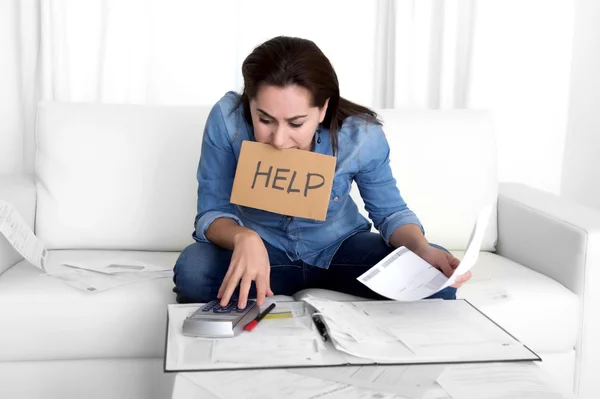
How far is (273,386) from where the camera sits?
3.31 ft

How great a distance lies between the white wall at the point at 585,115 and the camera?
2.81 m

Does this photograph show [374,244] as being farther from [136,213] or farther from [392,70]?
[392,70]

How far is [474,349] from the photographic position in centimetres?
115

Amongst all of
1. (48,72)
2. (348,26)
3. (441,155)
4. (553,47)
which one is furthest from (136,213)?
(553,47)

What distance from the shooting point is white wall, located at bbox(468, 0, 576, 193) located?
2.61m

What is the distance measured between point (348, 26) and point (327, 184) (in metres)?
1.29

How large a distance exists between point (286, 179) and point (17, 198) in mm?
871

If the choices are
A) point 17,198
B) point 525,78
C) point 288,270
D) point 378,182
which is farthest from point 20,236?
point 525,78

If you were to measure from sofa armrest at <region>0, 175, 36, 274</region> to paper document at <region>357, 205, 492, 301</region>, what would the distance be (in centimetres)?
95

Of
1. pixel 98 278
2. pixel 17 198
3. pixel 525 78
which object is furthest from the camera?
pixel 525 78

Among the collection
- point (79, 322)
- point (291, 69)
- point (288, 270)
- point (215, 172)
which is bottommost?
point (79, 322)

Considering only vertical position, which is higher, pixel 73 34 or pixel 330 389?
pixel 73 34

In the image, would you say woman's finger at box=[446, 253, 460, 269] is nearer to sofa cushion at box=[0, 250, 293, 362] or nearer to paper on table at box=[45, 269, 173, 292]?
sofa cushion at box=[0, 250, 293, 362]

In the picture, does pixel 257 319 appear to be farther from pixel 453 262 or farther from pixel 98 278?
pixel 98 278
